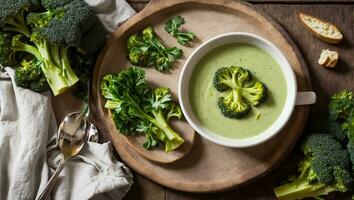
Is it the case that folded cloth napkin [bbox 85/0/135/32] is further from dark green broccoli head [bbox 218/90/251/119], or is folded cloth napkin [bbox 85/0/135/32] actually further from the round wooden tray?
dark green broccoli head [bbox 218/90/251/119]

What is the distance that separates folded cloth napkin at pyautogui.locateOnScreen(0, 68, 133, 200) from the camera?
6.81 ft

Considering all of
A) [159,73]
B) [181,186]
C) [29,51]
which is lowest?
[181,186]

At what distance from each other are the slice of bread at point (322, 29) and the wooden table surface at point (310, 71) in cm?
2

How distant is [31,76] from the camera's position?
212cm

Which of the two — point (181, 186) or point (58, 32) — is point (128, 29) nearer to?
point (58, 32)

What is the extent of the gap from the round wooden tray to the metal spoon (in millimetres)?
89

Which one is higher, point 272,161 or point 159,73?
point 159,73

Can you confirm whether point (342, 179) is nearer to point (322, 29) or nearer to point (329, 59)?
point (329, 59)

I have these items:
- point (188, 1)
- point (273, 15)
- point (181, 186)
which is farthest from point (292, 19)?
point (181, 186)

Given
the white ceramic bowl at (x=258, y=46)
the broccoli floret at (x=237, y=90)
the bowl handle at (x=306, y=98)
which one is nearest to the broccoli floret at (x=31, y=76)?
the white ceramic bowl at (x=258, y=46)

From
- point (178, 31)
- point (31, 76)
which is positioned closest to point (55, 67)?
point (31, 76)

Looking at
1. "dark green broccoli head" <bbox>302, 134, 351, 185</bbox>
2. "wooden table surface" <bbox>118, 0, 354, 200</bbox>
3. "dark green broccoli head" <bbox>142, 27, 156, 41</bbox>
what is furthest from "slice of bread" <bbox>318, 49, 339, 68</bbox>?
"dark green broccoli head" <bbox>142, 27, 156, 41</bbox>

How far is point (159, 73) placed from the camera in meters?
2.14

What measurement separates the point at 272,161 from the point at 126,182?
531 mm
